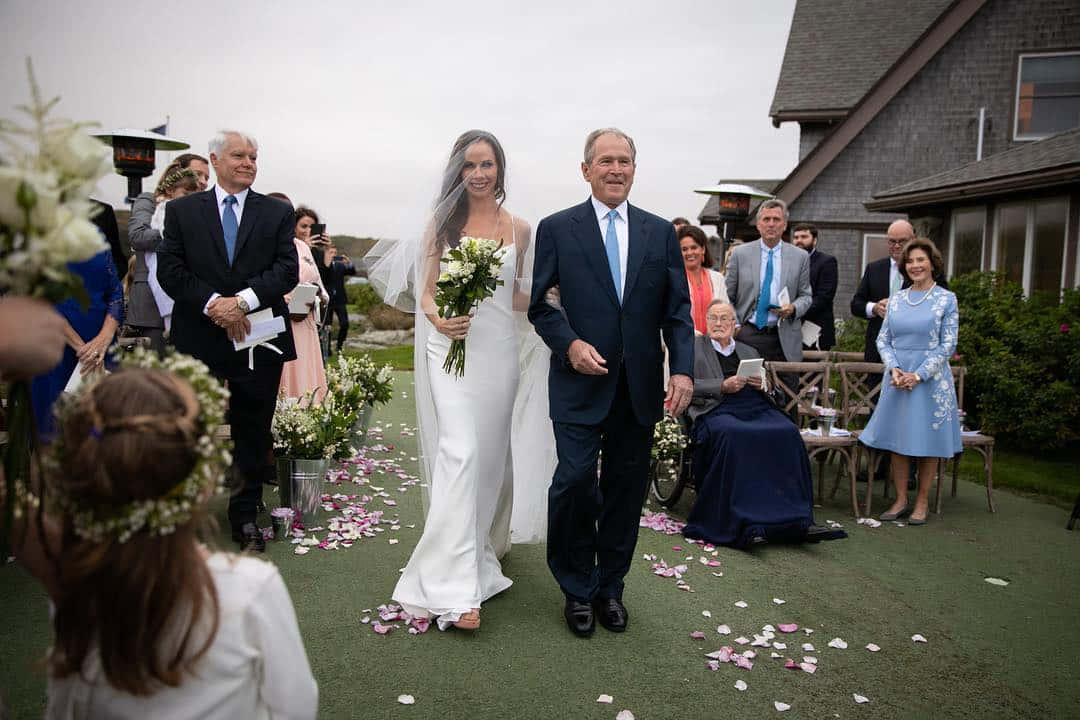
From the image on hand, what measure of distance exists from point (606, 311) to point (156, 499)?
9.41ft

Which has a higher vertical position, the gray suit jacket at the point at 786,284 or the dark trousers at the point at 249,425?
the gray suit jacket at the point at 786,284

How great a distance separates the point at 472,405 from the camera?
453 cm

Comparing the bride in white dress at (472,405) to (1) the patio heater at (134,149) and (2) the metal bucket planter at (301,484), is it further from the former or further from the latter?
(1) the patio heater at (134,149)

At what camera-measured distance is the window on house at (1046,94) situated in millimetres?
15210

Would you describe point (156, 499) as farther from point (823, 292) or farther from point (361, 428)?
point (823, 292)

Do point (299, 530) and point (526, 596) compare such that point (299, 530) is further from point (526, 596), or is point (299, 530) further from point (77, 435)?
point (77, 435)

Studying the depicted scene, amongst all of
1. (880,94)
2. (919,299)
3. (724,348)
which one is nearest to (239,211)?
(724,348)

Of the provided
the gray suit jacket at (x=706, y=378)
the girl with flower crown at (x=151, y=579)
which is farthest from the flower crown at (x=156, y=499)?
the gray suit jacket at (x=706, y=378)

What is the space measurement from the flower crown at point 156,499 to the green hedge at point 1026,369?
9102 mm

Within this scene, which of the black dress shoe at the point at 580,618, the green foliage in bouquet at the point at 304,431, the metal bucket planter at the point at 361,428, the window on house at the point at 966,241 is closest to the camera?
the black dress shoe at the point at 580,618

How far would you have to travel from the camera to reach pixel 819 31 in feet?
70.9

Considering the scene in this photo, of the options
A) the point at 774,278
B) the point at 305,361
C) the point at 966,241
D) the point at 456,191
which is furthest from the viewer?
the point at 966,241

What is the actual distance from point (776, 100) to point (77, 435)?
64.3 feet

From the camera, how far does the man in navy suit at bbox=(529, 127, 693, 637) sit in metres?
4.29
